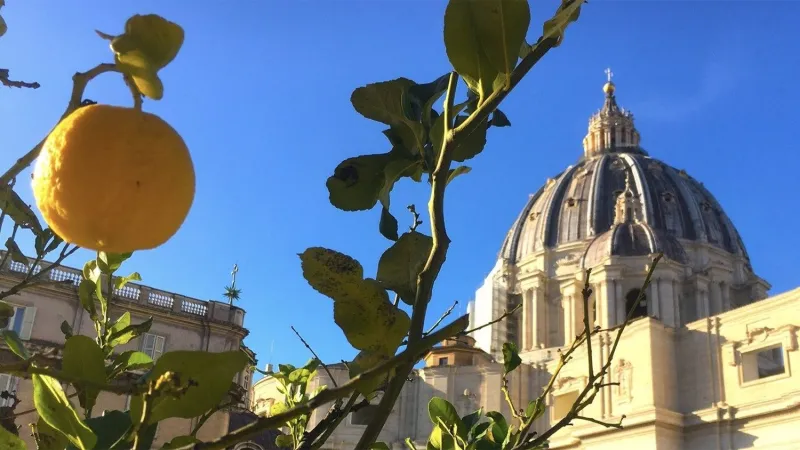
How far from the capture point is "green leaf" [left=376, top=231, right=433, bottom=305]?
1.16 meters

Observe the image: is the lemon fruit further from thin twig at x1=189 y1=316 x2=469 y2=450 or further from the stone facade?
the stone facade

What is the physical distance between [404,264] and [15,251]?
4.94ft

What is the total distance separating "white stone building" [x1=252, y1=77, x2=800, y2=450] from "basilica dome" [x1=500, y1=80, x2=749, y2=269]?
110 millimetres

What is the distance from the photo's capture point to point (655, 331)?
23109 mm

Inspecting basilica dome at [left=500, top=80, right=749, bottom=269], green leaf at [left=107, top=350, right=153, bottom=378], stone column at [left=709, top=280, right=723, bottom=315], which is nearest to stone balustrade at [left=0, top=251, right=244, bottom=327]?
green leaf at [left=107, top=350, right=153, bottom=378]

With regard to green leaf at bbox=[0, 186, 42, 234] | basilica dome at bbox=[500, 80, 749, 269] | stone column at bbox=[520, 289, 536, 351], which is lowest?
Answer: green leaf at bbox=[0, 186, 42, 234]

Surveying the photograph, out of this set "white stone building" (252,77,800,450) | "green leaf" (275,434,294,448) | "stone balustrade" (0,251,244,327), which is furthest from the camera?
"white stone building" (252,77,800,450)

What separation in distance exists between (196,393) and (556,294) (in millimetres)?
38892

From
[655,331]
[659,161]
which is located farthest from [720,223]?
[655,331]

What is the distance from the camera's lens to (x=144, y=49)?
0.69 m

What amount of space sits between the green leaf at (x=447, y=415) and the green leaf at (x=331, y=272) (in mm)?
945

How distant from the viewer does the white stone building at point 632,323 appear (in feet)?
69.1

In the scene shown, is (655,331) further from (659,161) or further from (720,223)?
(659,161)

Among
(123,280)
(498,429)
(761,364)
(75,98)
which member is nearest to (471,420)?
(498,429)
